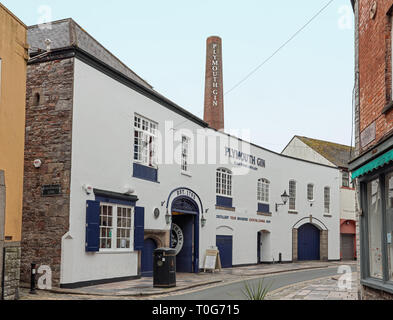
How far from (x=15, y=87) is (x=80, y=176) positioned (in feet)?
13.1

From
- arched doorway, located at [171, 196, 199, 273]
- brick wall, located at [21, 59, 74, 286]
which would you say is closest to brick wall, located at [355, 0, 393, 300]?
brick wall, located at [21, 59, 74, 286]

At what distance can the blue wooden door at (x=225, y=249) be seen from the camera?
24856 mm

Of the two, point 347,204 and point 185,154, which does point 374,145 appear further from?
point 347,204

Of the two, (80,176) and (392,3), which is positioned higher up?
(392,3)

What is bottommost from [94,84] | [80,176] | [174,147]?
[80,176]

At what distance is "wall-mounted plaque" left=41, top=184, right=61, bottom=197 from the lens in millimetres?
15141

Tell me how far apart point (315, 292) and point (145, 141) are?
7986 mm

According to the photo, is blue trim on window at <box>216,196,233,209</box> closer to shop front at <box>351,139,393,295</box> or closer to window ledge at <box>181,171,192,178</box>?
window ledge at <box>181,171,192,178</box>

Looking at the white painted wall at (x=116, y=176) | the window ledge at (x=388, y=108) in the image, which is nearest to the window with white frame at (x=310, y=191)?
the white painted wall at (x=116, y=176)

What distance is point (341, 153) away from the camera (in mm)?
39219

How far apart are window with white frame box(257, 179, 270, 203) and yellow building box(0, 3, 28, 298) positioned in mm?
18482

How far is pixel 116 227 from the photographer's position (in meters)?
16.9

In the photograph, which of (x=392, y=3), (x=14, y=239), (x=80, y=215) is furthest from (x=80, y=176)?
(x=392, y=3)

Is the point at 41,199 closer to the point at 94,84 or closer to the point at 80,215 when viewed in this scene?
the point at 80,215
